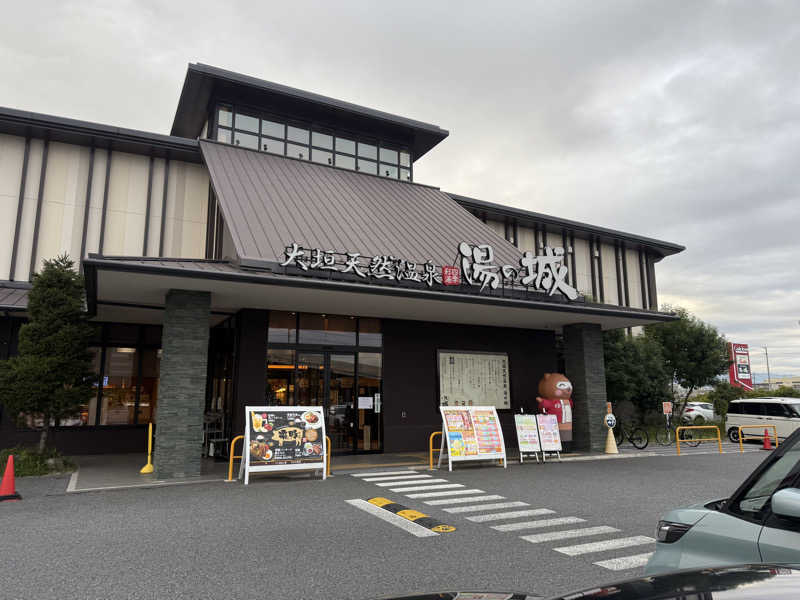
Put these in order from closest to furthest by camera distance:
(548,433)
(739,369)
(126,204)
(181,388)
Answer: (181,388) → (548,433) → (126,204) → (739,369)

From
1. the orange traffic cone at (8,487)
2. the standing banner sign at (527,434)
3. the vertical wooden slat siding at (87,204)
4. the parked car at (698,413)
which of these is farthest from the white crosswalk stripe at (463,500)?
the parked car at (698,413)

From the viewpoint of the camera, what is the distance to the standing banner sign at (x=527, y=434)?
1429 centimetres

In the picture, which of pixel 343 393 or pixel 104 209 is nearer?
pixel 343 393

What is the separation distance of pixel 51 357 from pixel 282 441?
6094 millimetres

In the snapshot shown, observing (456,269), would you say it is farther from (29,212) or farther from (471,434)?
(29,212)

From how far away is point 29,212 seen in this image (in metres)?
17.1

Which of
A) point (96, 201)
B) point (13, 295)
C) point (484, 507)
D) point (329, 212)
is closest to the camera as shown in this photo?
point (484, 507)

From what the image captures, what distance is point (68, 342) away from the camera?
1309 cm

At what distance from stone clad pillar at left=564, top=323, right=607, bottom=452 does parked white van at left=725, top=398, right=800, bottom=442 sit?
7853 millimetres

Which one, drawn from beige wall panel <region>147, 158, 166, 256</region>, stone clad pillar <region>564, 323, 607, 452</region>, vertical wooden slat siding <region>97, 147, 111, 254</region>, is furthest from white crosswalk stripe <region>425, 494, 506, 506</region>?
vertical wooden slat siding <region>97, 147, 111, 254</region>

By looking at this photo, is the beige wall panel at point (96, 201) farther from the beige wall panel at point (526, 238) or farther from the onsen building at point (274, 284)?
the beige wall panel at point (526, 238)

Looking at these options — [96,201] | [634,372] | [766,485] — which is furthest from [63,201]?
[634,372]

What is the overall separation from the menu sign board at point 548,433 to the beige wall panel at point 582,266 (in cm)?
1477

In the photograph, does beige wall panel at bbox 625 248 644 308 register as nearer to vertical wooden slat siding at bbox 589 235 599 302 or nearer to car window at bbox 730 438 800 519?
vertical wooden slat siding at bbox 589 235 599 302
